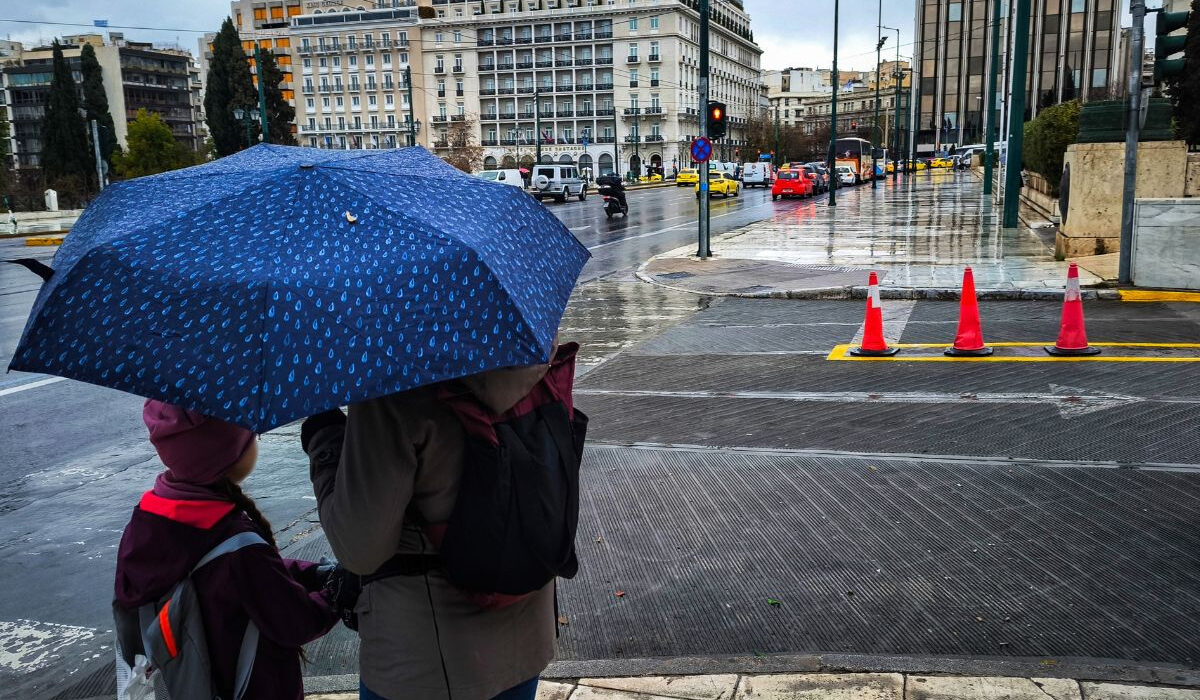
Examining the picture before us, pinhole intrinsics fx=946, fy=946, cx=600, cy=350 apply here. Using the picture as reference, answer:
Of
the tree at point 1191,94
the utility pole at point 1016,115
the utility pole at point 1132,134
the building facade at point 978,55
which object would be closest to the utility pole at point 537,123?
the building facade at point 978,55

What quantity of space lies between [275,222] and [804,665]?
260cm

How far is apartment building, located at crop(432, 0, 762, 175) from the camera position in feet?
376

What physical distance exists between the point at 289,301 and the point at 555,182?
47.9m

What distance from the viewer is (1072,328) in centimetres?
889

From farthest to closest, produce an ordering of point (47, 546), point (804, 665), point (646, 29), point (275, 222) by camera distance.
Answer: point (646, 29)
point (47, 546)
point (804, 665)
point (275, 222)

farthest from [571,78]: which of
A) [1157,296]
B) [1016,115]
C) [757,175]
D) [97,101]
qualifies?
[1157,296]

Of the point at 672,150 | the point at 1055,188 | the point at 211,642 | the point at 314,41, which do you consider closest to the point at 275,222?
the point at 211,642

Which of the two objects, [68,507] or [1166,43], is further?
[1166,43]

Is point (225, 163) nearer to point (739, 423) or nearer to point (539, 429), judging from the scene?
point (539, 429)

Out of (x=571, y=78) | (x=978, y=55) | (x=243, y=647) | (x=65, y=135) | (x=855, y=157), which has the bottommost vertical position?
(x=243, y=647)

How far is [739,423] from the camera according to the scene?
7137 mm

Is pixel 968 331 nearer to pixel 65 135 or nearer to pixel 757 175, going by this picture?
pixel 757 175

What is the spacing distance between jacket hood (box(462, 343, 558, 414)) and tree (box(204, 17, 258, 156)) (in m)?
76.3

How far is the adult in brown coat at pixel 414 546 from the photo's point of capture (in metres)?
1.96
